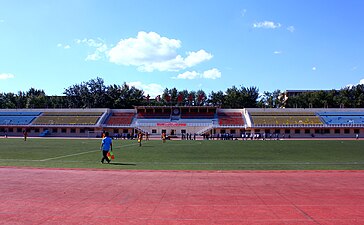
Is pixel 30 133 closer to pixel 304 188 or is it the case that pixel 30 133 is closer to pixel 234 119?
pixel 234 119

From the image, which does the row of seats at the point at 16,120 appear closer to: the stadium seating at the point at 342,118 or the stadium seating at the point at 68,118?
the stadium seating at the point at 68,118

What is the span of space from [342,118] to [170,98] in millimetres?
48459

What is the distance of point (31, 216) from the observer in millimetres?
7301

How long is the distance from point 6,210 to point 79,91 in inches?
4333

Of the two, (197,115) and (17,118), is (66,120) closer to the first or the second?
(17,118)

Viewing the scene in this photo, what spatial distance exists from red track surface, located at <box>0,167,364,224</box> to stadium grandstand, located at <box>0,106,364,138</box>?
63.7 metres

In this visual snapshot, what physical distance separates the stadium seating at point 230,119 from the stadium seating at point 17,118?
49313mm

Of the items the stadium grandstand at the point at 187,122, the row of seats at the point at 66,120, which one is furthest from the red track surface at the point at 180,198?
the row of seats at the point at 66,120

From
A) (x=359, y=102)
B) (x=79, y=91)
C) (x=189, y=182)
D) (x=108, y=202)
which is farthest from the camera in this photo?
(x=79, y=91)

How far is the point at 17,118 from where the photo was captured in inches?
3521

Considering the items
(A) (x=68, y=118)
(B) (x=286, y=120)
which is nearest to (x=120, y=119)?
(A) (x=68, y=118)

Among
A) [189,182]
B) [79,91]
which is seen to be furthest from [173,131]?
[189,182]

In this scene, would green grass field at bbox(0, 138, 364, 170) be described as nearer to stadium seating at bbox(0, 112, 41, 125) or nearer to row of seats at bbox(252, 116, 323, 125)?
row of seats at bbox(252, 116, 323, 125)

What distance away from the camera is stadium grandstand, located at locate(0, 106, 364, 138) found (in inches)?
3093
